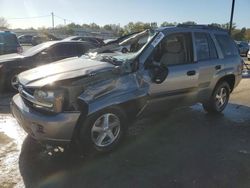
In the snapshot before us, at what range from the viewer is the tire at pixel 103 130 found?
4820 millimetres

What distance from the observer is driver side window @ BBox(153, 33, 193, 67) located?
231 inches

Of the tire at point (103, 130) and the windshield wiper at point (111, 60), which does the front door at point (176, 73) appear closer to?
the windshield wiper at point (111, 60)

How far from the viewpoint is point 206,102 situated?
741cm

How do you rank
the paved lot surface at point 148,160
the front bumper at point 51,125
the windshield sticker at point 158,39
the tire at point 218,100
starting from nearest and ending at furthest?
1. the paved lot surface at point 148,160
2. the front bumper at point 51,125
3. the windshield sticker at point 158,39
4. the tire at point 218,100

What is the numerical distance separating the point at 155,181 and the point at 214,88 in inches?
137

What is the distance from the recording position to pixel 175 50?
6.13m

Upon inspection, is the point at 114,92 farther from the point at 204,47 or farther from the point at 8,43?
the point at 8,43

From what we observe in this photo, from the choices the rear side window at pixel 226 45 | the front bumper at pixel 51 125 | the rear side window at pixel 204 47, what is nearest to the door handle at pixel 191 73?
the rear side window at pixel 204 47

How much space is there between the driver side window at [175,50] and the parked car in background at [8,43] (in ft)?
26.0

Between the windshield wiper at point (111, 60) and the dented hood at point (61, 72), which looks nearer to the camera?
the dented hood at point (61, 72)

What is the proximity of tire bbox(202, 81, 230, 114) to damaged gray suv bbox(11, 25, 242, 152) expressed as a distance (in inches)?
11.3

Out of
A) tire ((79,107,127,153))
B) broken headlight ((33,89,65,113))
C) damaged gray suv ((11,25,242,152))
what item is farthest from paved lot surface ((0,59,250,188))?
broken headlight ((33,89,65,113))

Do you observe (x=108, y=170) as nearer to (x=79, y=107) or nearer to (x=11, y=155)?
(x=79, y=107)

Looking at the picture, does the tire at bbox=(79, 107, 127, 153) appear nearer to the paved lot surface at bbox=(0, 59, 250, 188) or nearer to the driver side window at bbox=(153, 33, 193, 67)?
the paved lot surface at bbox=(0, 59, 250, 188)
